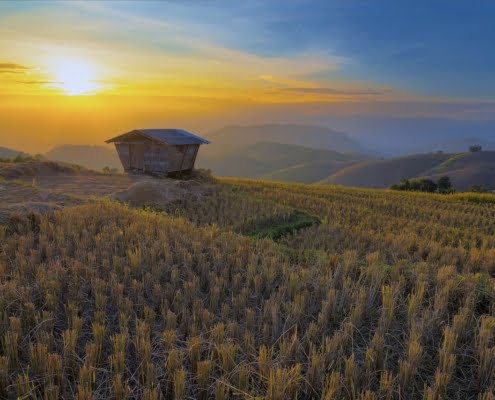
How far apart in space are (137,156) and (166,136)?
100 inches

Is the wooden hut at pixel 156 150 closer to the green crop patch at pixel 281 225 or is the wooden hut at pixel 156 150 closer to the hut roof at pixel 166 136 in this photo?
the hut roof at pixel 166 136

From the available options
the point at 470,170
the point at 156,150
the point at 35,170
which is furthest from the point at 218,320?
the point at 470,170

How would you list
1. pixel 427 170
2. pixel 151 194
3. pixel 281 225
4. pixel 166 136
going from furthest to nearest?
pixel 427 170 → pixel 166 136 → pixel 151 194 → pixel 281 225

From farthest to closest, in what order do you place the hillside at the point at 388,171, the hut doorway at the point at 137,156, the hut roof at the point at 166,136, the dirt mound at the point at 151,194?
1. the hillside at the point at 388,171
2. the hut doorway at the point at 137,156
3. the hut roof at the point at 166,136
4. the dirt mound at the point at 151,194

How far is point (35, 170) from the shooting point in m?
20.9

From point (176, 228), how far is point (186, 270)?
284cm

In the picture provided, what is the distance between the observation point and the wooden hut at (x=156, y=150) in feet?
75.3

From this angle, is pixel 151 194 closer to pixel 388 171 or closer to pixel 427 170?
pixel 427 170

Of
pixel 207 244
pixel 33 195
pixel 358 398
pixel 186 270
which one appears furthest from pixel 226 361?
pixel 33 195

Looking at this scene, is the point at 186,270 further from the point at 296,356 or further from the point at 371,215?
the point at 371,215

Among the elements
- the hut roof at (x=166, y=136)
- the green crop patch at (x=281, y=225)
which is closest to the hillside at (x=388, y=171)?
the hut roof at (x=166, y=136)

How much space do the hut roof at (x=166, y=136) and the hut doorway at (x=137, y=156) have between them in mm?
913

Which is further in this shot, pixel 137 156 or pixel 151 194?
pixel 137 156

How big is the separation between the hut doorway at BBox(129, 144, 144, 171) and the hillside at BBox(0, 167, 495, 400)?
15611mm
